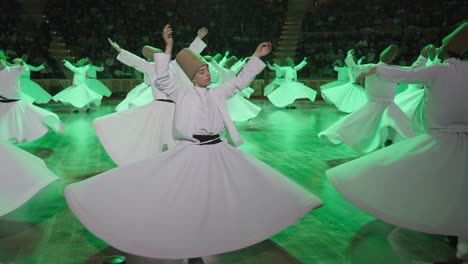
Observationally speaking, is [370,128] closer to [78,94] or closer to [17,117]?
[17,117]

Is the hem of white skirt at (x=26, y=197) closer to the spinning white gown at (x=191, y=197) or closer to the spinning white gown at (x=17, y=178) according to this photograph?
the spinning white gown at (x=17, y=178)

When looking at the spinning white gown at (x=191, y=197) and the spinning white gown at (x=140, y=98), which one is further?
the spinning white gown at (x=140, y=98)

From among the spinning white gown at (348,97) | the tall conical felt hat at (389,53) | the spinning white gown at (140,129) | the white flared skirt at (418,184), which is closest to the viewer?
the white flared skirt at (418,184)

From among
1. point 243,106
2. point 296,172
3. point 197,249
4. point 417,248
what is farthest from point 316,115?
point 197,249

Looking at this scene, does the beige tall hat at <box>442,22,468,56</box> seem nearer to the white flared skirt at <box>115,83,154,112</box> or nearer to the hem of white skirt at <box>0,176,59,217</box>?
the hem of white skirt at <box>0,176,59,217</box>

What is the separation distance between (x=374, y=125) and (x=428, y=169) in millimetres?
3352

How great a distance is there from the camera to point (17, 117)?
8.32 meters

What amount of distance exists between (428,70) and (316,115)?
1029 cm

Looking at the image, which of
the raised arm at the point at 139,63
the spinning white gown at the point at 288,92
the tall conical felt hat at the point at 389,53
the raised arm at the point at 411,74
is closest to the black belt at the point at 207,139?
the raised arm at the point at 411,74

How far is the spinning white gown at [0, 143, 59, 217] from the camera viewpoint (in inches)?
169

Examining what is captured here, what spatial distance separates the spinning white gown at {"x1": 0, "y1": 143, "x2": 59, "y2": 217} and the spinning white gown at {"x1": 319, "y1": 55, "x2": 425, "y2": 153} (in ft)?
13.4

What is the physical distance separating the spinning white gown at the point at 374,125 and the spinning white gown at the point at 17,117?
4548 mm

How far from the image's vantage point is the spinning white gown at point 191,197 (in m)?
3.47

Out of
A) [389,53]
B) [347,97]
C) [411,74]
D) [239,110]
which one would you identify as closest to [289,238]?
[411,74]
